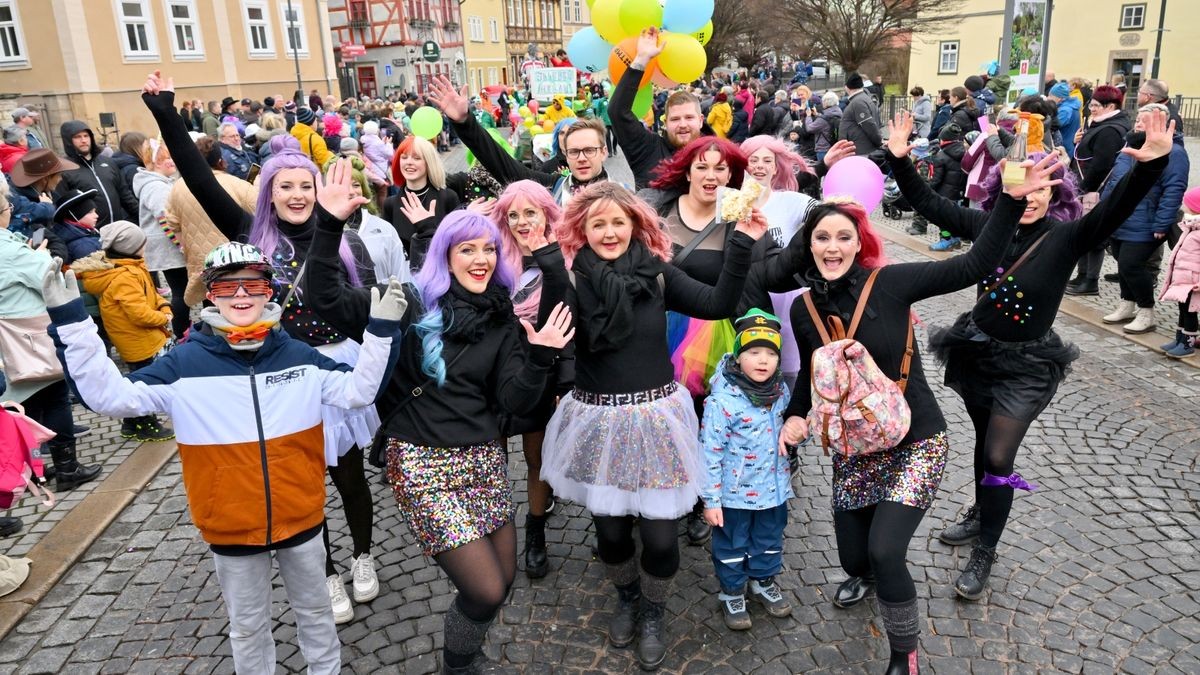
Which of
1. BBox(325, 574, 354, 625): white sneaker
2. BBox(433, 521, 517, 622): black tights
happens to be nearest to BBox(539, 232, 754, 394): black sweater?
BBox(433, 521, 517, 622): black tights

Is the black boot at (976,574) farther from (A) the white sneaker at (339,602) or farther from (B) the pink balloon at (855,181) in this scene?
(A) the white sneaker at (339,602)

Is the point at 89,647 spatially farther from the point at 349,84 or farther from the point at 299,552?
the point at 349,84

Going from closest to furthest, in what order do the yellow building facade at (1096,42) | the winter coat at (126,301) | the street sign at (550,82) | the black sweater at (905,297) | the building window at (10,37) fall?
the black sweater at (905,297)
the winter coat at (126,301)
the street sign at (550,82)
the building window at (10,37)
the yellow building facade at (1096,42)

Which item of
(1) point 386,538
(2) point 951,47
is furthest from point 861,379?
→ (2) point 951,47

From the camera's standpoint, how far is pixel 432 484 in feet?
10.1

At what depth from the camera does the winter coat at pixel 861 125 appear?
10922mm

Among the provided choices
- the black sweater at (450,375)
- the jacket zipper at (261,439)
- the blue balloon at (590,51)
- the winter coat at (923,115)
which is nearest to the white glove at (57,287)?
the jacket zipper at (261,439)

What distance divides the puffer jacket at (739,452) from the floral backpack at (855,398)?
12.3 inches

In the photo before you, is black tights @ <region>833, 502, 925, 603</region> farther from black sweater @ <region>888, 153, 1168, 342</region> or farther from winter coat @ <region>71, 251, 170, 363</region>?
winter coat @ <region>71, 251, 170, 363</region>

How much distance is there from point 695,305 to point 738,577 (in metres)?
1.24

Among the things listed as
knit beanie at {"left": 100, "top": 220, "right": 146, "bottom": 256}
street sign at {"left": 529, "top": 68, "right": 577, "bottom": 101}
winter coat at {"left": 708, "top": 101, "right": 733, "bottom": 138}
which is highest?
street sign at {"left": 529, "top": 68, "right": 577, "bottom": 101}

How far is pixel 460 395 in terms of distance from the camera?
3.19m

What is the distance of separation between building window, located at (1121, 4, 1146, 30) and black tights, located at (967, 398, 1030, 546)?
39.6 m

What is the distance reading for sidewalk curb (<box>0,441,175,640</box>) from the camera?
4070mm
